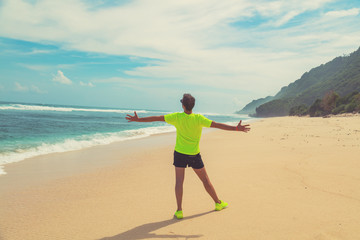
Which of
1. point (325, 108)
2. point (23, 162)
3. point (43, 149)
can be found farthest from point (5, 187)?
point (325, 108)

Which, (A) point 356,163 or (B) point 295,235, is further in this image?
(A) point 356,163

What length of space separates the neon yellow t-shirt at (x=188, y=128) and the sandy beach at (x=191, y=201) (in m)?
1.14

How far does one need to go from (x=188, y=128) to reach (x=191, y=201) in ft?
5.34

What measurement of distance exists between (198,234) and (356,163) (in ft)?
17.2

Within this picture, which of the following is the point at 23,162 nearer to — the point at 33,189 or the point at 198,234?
the point at 33,189

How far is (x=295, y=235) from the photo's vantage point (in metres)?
3.15

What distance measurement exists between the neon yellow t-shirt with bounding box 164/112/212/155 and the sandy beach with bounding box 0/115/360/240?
114 cm

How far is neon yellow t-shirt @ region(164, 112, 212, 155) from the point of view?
12.5 feet

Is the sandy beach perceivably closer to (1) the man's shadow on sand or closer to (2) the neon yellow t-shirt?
(1) the man's shadow on sand

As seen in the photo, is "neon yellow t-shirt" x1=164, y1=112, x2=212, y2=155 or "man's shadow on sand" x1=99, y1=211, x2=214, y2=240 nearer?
"man's shadow on sand" x1=99, y1=211, x2=214, y2=240

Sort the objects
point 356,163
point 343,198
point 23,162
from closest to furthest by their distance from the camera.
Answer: point 343,198
point 356,163
point 23,162

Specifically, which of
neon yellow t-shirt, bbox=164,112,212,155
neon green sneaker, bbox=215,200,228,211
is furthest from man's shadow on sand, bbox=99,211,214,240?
neon yellow t-shirt, bbox=164,112,212,155

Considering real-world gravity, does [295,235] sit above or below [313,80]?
below

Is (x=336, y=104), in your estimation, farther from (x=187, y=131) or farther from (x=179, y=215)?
(x=179, y=215)
